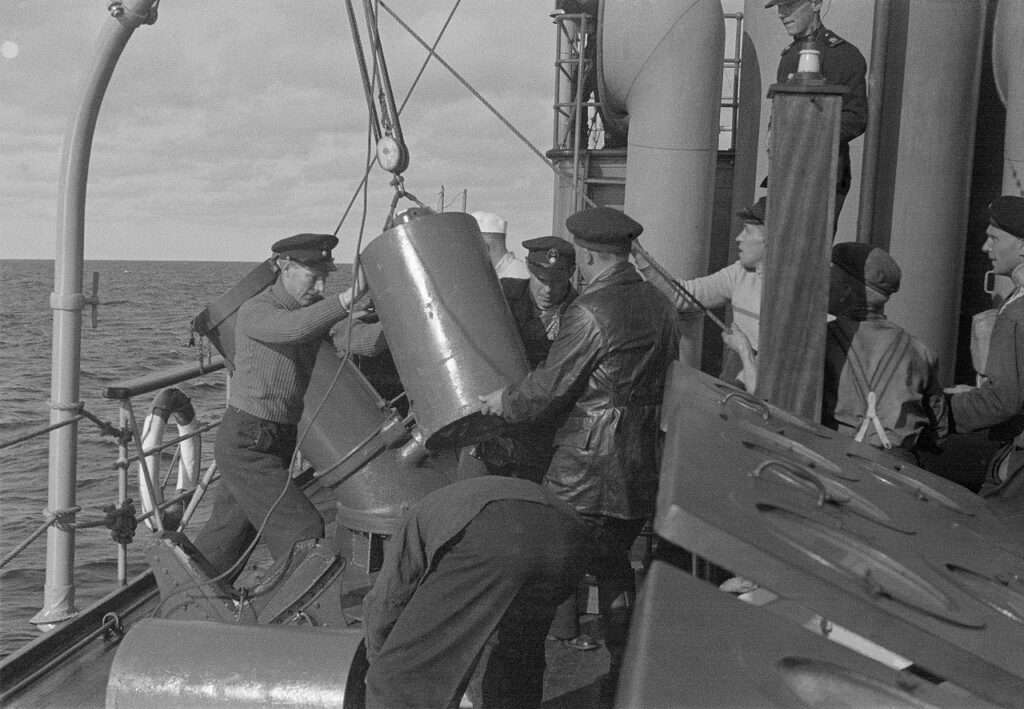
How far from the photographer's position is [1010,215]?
3592 millimetres

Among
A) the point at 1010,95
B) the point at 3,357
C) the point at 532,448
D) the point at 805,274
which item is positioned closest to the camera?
the point at 805,274

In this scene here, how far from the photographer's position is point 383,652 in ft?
8.02

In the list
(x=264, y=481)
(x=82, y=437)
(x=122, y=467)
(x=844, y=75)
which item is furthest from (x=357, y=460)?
(x=82, y=437)

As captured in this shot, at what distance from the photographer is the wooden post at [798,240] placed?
11.3 feet

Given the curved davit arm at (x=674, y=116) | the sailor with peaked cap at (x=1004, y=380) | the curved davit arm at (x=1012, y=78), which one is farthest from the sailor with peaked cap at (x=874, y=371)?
the curved davit arm at (x=1012, y=78)

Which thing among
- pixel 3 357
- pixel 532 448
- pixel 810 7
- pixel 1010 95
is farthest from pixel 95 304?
pixel 3 357

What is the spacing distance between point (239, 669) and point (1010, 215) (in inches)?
115

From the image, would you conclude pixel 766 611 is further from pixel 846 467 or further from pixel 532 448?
pixel 532 448

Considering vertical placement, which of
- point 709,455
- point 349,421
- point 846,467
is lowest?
point 349,421

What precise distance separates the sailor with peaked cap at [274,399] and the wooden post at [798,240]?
5.62 ft

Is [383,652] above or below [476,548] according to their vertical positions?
below

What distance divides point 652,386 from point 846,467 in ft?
3.89

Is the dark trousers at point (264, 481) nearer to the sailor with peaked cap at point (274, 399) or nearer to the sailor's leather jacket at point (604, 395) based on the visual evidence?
the sailor with peaked cap at point (274, 399)

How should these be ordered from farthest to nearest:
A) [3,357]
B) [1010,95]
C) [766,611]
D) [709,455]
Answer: [3,357] < [1010,95] < [709,455] < [766,611]
